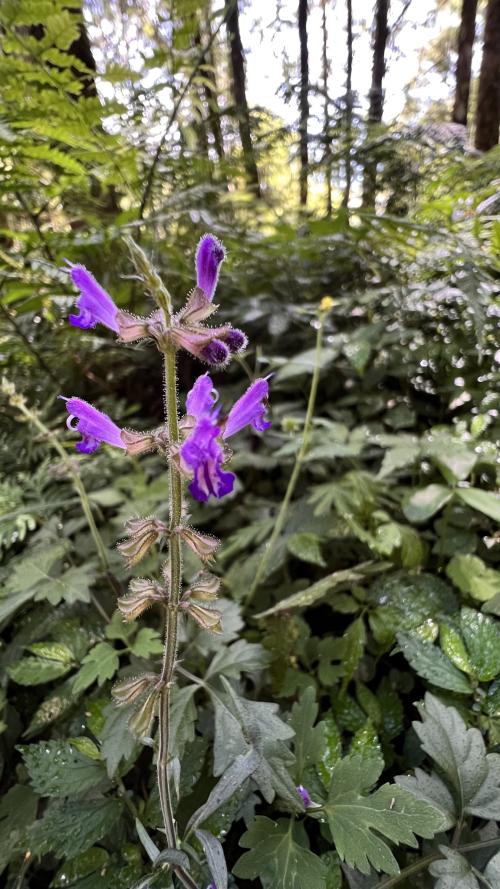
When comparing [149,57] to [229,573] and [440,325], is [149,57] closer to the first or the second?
[440,325]

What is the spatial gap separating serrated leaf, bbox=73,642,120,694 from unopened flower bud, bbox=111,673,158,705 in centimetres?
27

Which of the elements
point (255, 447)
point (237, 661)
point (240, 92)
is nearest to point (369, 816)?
point (237, 661)

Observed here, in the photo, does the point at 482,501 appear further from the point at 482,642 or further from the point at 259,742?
the point at 259,742

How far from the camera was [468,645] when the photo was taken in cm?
126

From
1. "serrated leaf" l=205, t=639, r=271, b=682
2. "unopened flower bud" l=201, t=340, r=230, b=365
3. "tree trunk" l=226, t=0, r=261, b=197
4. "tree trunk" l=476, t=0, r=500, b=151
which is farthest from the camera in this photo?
"tree trunk" l=476, t=0, r=500, b=151

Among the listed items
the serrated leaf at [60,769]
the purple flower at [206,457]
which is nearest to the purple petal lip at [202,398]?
the purple flower at [206,457]

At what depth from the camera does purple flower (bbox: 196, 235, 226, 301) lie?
967 millimetres

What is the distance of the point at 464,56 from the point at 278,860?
19.7 feet

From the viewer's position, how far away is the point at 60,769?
3.80 feet

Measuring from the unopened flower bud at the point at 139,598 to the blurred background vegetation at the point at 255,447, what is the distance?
1.29ft

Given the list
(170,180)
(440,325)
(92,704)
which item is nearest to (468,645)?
(92,704)

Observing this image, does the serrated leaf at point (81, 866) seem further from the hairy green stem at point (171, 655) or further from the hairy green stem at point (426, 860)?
the hairy green stem at point (426, 860)

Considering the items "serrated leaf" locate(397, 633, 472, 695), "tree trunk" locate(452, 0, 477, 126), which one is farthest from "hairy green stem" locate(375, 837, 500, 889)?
"tree trunk" locate(452, 0, 477, 126)

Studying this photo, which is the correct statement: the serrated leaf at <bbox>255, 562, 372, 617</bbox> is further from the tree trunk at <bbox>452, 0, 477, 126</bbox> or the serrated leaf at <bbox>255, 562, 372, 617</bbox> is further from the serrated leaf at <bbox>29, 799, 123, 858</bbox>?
the tree trunk at <bbox>452, 0, 477, 126</bbox>
